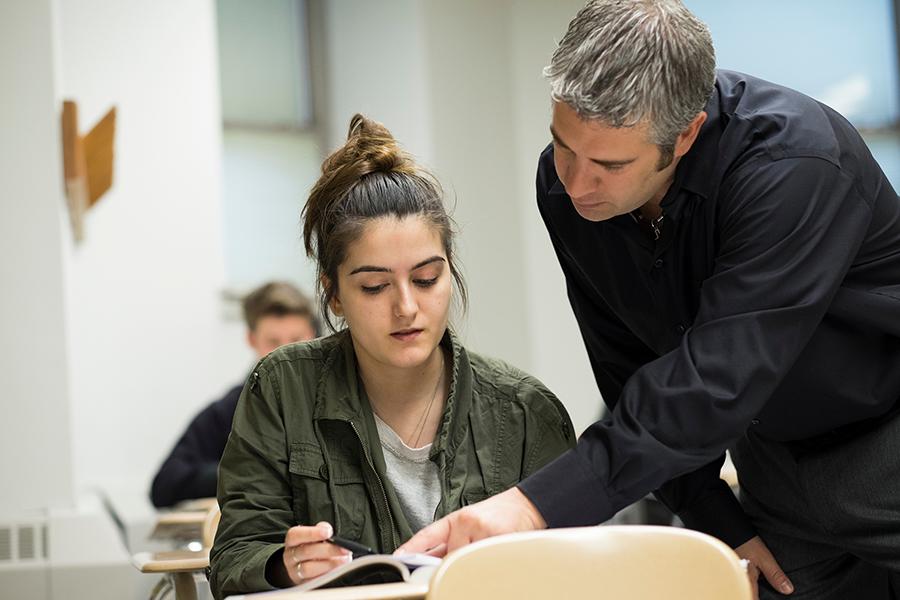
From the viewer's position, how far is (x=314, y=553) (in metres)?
1.57

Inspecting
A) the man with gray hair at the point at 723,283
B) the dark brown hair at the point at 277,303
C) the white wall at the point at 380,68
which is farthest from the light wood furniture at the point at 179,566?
the white wall at the point at 380,68

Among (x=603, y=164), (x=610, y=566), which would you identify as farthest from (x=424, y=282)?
(x=610, y=566)

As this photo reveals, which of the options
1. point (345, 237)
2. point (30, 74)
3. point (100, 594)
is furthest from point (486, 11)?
point (345, 237)

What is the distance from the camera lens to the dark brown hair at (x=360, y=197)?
195cm

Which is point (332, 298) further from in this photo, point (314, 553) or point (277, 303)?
point (277, 303)

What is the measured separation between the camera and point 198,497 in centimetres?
425

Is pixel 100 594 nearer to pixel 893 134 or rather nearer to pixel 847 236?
pixel 847 236

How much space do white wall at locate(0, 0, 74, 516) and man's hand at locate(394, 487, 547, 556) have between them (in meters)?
2.72

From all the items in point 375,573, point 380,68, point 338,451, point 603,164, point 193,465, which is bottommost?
point 193,465

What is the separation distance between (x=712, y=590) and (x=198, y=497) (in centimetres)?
314

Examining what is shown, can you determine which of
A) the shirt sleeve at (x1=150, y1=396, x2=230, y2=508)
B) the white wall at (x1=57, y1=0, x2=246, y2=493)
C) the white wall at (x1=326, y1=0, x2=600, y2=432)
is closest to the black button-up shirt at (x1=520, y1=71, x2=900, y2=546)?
the shirt sleeve at (x1=150, y1=396, x2=230, y2=508)

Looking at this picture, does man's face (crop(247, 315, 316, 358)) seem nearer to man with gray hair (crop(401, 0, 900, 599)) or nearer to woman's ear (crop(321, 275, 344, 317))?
woman's ear (crop(321, 275, 344, 317))

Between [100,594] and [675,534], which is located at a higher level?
[675,534]

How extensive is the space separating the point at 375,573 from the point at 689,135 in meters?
0.75
